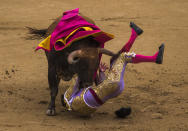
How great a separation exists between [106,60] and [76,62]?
3.32m

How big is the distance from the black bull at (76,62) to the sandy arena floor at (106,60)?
1.69 feet

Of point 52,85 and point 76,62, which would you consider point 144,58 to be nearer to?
point 76,62

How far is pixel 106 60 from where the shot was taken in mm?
8820

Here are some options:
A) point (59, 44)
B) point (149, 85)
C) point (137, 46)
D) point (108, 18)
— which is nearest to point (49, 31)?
point (59, 44)

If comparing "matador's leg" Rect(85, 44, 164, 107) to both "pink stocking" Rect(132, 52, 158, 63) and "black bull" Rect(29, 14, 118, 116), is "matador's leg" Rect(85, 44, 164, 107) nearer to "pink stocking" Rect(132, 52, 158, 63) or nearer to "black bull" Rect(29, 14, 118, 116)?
"pink stocking" Rect(132, 52, 158, 63)

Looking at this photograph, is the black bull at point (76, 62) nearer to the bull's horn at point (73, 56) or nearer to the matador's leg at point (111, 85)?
the bull's horn at point (73, 56)

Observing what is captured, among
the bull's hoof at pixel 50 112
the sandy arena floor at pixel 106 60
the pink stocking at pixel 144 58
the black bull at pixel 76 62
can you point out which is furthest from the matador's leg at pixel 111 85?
the bull's hoof at pixel 50 112

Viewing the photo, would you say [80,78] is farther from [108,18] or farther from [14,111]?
[108,18]

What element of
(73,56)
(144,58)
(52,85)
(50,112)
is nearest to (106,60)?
(52,85)

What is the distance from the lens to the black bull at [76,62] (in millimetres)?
5527

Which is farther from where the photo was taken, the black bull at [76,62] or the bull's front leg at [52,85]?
the bull's front leg at [52,85]

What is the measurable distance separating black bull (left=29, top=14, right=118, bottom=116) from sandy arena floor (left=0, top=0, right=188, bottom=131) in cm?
52

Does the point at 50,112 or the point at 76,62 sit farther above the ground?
the point at 76,62

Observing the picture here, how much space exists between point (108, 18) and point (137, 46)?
8.93ft
